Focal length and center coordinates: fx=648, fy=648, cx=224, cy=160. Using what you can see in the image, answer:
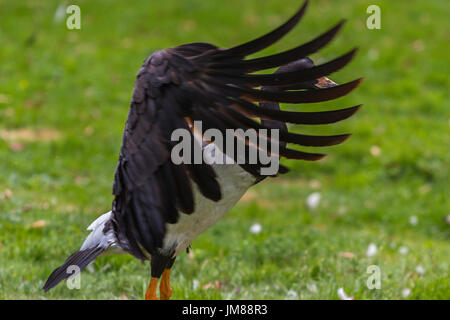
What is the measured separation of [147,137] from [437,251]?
3.48 m

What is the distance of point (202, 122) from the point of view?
2707 mm

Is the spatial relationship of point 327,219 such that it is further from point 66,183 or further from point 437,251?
point 66,183

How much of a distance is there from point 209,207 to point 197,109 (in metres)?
0.49

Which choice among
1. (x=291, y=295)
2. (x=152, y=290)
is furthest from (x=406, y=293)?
(x=152, y=290)

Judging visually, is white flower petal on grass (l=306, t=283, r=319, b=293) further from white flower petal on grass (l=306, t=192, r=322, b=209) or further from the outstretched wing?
white flower petal on grass (l=306, t=192, r=322, b=209)

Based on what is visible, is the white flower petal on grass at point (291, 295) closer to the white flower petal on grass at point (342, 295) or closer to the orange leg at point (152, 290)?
the white flower petal on grass at point (342, 295)

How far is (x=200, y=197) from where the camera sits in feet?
9.40

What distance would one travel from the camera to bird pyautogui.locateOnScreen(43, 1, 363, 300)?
2633 mm

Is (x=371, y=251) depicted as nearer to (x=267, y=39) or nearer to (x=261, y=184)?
(x=261, y=184)

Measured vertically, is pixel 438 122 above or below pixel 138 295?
above
